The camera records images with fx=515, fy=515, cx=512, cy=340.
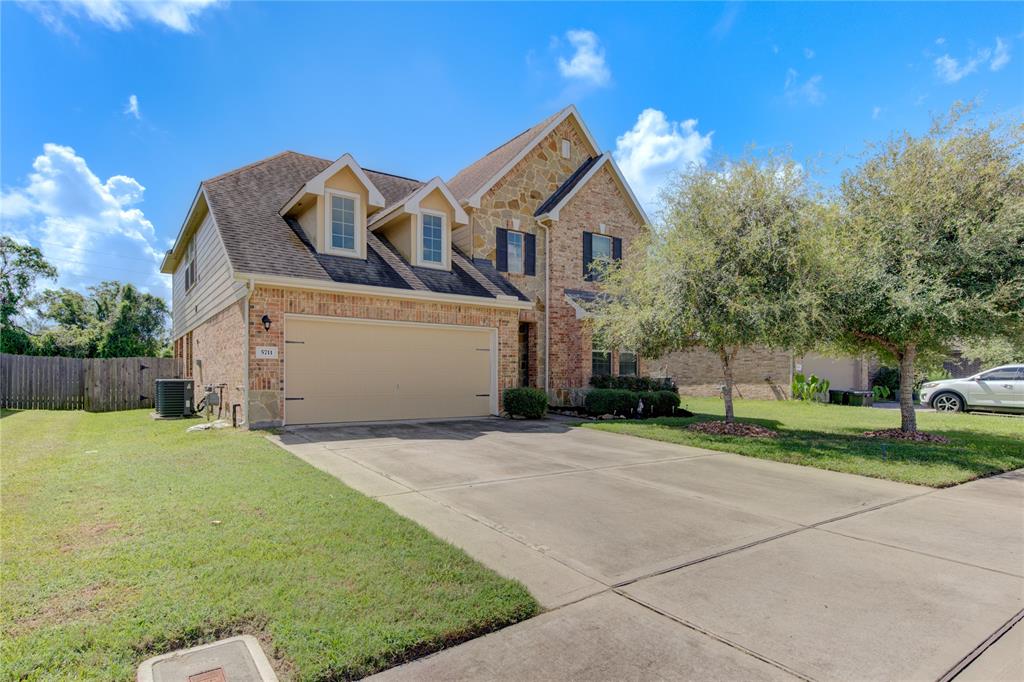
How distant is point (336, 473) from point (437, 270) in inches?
315

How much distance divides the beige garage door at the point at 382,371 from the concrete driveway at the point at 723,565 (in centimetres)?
369

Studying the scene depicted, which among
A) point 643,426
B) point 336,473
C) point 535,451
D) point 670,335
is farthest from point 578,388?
point 336,473

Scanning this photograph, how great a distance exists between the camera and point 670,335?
36.8ft

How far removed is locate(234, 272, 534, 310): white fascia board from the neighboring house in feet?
0.12

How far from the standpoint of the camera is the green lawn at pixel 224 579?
9.05ft

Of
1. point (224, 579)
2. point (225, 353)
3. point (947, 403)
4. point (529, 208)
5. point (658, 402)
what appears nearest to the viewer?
point (224, 579)

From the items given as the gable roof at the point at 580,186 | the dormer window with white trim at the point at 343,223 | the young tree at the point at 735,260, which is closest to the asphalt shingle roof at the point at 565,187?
the gable roof at the point at 580,186

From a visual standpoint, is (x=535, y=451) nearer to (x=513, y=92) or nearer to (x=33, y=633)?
(x=33, y=633)

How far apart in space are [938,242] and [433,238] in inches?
437

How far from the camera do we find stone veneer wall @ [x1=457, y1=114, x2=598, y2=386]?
53.3 feet

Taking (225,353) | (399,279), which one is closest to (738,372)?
(399,279)

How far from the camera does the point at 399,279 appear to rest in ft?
41.9

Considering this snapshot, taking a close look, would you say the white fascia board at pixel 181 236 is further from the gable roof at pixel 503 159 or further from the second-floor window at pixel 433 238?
the gable roof at pixel 503 159

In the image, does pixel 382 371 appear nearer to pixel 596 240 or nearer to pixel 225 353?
pixel 225 353
